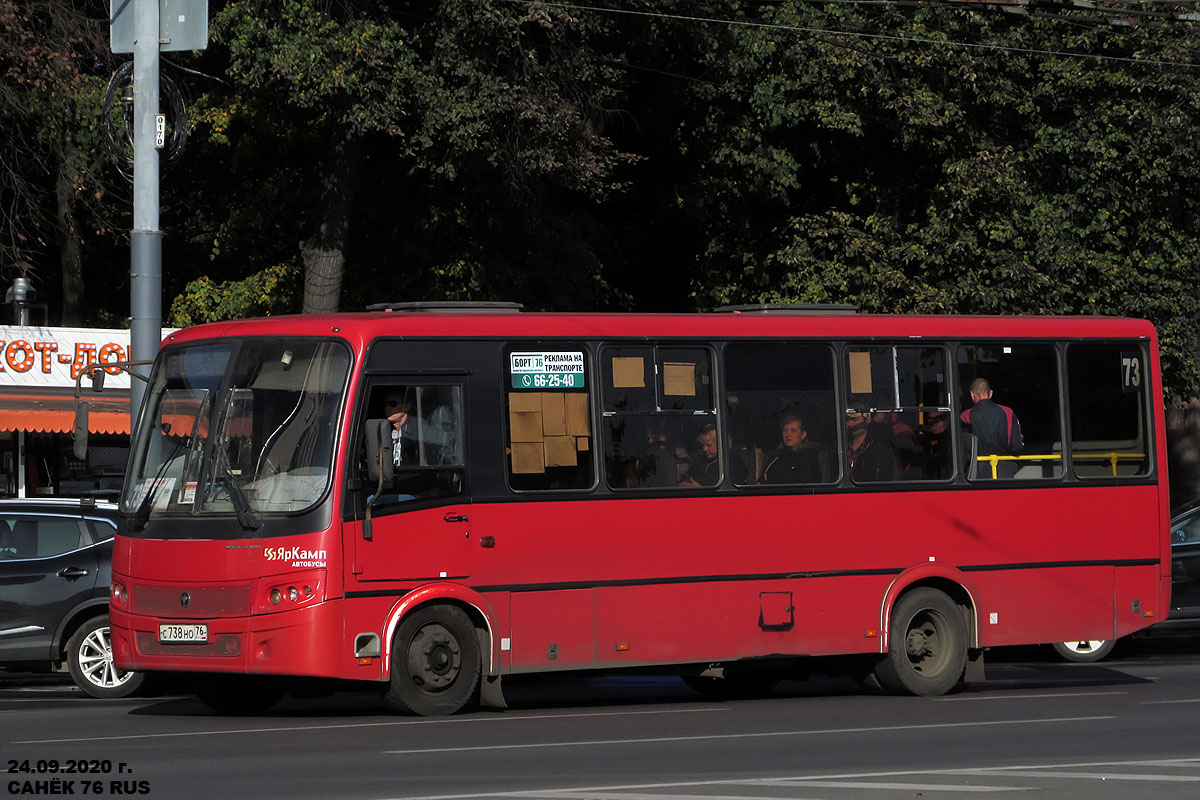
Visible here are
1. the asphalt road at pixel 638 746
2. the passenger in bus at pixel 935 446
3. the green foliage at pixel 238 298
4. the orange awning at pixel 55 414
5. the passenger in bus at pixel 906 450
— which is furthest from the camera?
the green foliage at pixel 238 298

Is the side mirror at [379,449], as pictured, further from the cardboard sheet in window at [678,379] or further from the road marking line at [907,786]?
the road marking line at [907,786]

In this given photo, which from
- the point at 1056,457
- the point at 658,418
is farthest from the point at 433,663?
the point at 1056,457

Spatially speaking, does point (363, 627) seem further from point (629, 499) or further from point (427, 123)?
point (427, 123)

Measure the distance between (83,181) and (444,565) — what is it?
16054 mm

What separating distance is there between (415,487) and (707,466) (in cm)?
243

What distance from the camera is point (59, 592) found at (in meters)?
16.5

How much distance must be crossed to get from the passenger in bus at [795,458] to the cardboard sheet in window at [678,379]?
868 millimetres

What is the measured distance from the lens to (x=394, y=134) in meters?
24.9

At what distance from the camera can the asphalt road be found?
9945 mm

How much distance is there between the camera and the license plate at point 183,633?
13250 millimetres

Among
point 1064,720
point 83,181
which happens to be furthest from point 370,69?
point 1064,720

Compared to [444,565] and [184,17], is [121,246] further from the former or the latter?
[444,565]

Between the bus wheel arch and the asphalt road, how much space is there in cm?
23

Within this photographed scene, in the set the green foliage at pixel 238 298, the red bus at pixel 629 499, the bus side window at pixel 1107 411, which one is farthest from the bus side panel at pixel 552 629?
the green foliage at pixel 238 298
